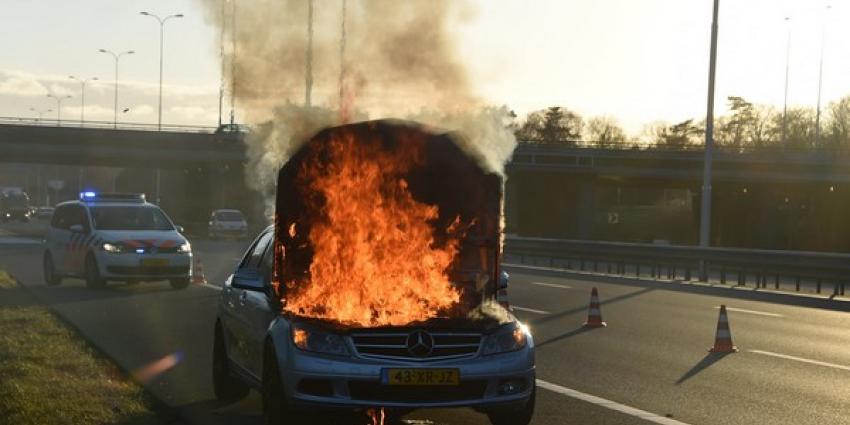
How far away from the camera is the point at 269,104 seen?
14.3 metres

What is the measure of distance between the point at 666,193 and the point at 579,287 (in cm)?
9839

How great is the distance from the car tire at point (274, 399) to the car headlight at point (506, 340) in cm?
128

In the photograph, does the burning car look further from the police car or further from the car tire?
the police car

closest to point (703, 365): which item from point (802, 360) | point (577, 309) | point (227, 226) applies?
point (802, 360)

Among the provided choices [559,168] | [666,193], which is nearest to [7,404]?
[559,168]

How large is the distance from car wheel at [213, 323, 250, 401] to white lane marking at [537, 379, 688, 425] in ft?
9.15

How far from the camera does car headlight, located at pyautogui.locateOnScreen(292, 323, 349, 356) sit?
819cm

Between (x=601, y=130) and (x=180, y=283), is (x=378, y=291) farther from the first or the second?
(x=601, y=130)

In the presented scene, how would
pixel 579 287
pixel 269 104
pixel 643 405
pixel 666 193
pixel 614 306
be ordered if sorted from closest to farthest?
1. pixel 643 405
2. pixel 269 104
3. pixel 614 306
4. pixel 579 287
5. pixel 666 193

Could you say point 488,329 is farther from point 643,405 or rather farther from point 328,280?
point 643,405

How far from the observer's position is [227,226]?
63844 mm

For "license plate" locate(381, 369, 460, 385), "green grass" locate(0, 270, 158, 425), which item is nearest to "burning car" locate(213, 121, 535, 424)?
"license plate" locate(381, 369, 460, 385)

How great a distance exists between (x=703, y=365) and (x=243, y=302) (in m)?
5.95

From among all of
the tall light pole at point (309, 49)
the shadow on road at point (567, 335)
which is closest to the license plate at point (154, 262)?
the shadow on road at point (567, 335)
